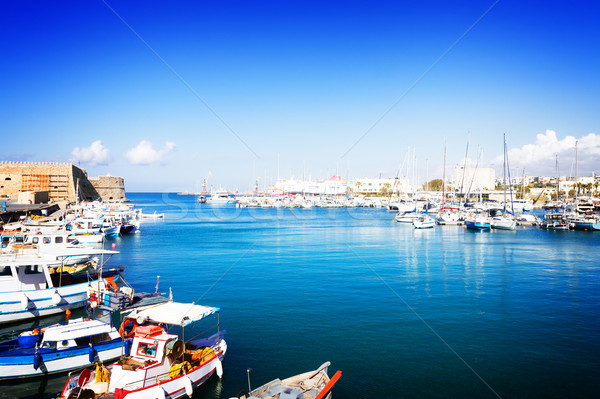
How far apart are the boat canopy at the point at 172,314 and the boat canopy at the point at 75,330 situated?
1.62m

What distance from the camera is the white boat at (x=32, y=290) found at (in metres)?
Result: 21.8

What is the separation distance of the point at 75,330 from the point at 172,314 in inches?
177

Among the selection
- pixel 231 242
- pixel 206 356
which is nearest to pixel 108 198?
pixel 231 242

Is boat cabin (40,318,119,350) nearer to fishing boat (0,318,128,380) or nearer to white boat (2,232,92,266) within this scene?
fishing boat (0,318,128,380)

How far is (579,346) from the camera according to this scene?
19359mm

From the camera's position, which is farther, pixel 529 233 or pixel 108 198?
pixel 108 198

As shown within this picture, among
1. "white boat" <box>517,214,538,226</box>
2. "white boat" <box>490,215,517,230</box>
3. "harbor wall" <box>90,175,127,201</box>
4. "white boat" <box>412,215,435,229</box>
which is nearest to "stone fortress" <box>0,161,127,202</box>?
"harbor wall" <box>90,175,127,201</box>

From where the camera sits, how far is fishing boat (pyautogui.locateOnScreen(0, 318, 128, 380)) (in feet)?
50.8

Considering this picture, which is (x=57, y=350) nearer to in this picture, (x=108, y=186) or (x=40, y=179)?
(x=40, y=179)

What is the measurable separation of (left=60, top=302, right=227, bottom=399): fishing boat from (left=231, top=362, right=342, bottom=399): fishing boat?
7.89 ft

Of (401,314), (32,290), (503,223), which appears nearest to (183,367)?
(32,290)

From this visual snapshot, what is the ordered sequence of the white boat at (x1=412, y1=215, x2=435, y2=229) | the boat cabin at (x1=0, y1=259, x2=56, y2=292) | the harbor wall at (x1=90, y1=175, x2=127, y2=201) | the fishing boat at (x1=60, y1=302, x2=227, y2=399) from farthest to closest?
the harbor wall at (x1=90, y1=175, x2=127, y2=201) → the white boat at (x1=412, y1=215, x2=435, y2=229) → the boat cabin at (x1=0, y1=259, x2=56, y2=292) → the fishing boat at (x1=60, y1=302, x2=227, y2=399)

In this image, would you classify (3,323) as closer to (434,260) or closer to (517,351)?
(517,351)

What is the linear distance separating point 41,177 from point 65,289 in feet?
297
